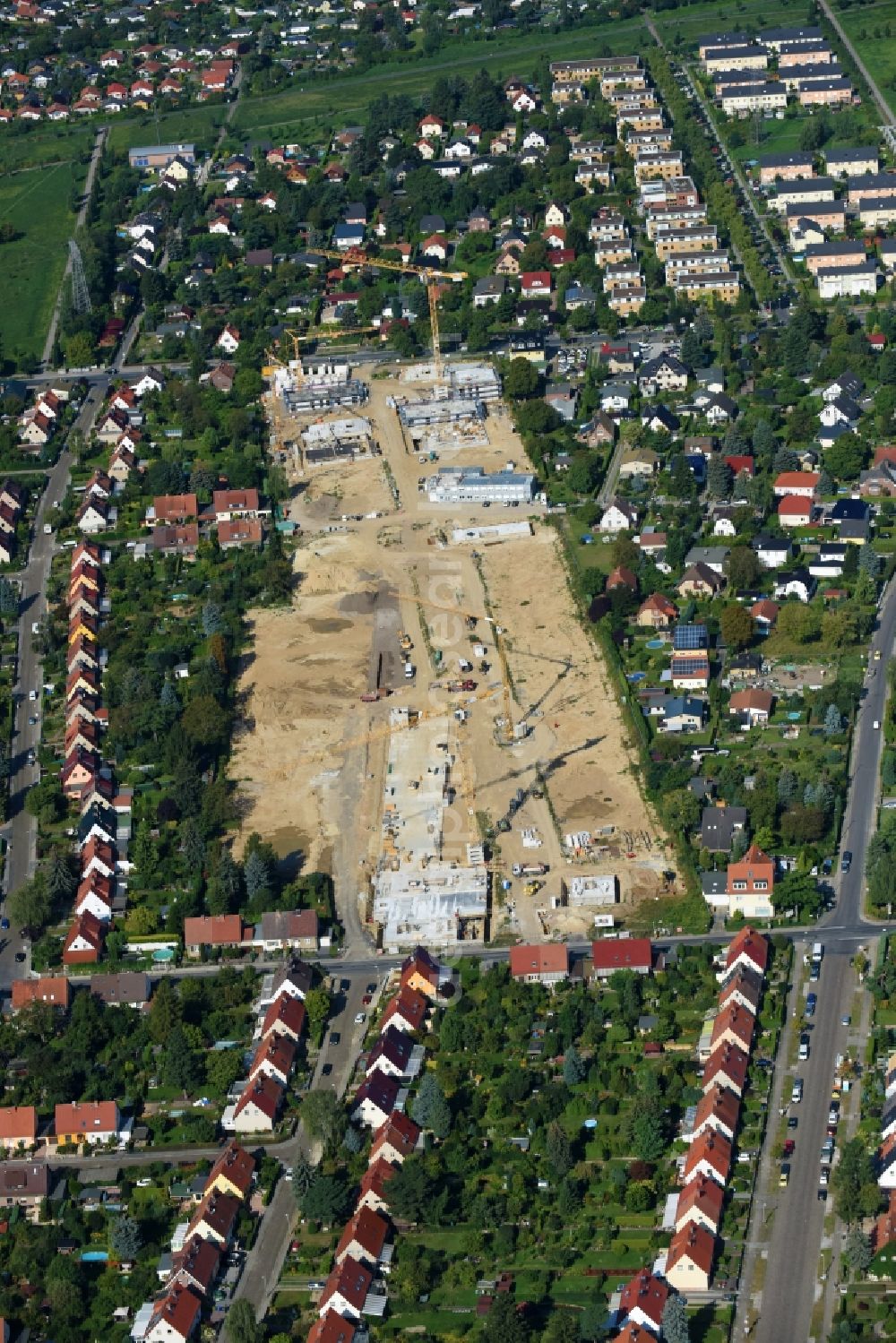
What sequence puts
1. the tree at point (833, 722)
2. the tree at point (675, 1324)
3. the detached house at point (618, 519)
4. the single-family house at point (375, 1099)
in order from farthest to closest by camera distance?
the detached house at point (618, 519), the tree at point (833, 722), the single-family house at point (375, 1099), the tree at point (675, 1324)

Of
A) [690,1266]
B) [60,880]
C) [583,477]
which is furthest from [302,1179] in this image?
[583,477]

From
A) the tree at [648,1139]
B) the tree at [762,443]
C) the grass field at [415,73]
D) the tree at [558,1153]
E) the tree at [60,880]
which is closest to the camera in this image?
the tree at [558,1153]

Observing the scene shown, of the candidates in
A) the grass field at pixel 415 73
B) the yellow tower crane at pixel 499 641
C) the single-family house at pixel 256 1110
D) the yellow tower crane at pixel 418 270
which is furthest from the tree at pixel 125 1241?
the grass field at pixel 415 73

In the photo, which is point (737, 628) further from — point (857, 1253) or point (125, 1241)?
point (125, 1241)

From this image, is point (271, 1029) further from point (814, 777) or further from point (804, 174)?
point (804, 174)

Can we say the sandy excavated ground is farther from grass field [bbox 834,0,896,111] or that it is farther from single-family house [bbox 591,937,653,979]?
grass field [bbox 834,0,896,111]

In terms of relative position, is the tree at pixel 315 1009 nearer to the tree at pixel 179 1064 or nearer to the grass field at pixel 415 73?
the tree at pixel 179 1064

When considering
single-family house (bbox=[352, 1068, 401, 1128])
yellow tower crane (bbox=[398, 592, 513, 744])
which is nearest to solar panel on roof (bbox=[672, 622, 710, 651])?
yellow tower crane (bbox=[398, 592, 513, 744])
